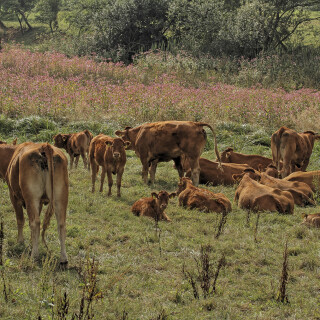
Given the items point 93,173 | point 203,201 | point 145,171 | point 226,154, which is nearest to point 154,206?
point 203,201

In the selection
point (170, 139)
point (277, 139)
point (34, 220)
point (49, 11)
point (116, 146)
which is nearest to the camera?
point (34, 220)

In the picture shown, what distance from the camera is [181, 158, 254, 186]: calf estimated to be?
12.8m

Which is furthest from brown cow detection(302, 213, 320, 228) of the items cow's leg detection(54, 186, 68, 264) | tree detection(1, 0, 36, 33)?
tree detection(1, 0, 36, 33)

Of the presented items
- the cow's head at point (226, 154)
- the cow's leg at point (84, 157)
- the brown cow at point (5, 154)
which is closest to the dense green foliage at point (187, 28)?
the cow's head at point (226, 154)

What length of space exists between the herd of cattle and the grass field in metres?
0.36

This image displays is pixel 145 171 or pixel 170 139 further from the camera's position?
pixel 145 171

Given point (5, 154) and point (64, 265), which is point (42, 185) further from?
point (5, 154)

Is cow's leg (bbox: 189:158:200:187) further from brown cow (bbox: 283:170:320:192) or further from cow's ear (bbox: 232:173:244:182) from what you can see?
brown cow (bbox: 283:170:320:192)

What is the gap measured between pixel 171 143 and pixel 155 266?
5981mm

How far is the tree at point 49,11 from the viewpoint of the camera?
52812mm

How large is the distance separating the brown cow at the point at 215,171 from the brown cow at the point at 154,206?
3397mm

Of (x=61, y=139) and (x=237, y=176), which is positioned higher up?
(x=61, y=139)

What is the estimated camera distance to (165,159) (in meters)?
13.1

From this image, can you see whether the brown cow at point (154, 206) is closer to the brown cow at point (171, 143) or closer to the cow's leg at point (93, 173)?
the cow's leg at point (93, 173)
